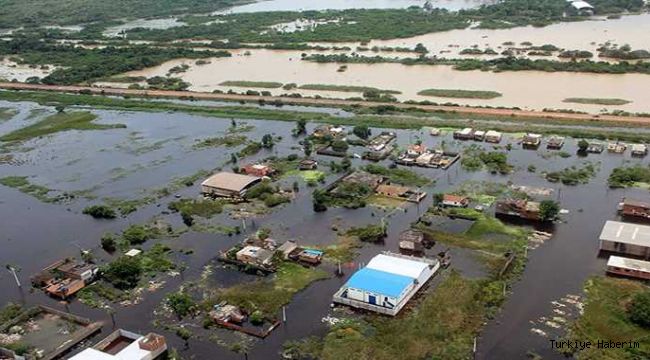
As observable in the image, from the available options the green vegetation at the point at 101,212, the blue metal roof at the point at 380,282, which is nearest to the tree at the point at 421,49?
the green vegetation at the point at 101,212

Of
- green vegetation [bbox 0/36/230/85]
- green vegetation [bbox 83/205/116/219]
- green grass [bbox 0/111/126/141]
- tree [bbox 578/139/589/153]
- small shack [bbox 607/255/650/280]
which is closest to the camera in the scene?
small shack [bbox 607/255/650/280]

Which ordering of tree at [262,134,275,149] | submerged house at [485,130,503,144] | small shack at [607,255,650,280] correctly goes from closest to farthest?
1. small shack at [607,255,650,280]
2. submerged house at [485,130,503,144]
3. tree at [262,134,275,149]

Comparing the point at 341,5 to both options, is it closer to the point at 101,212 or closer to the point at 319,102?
the point at 319,102

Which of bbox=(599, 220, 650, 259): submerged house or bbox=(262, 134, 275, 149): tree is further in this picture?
bbox=(262, 134, 275, 149): tree

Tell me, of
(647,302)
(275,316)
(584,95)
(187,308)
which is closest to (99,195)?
(187,308)

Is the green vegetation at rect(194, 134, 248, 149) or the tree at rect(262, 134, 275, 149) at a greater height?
the tree at rect(262, 134, 275, 149)

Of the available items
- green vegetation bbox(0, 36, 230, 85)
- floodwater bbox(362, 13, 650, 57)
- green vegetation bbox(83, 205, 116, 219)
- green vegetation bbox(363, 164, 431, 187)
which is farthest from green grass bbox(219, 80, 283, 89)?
green vegetation bbox(83, 205, 116, 219)

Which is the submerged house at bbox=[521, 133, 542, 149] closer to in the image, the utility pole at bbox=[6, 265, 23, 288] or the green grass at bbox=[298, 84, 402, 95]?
the green grass at bbox=[298, 84, 402, 95]
